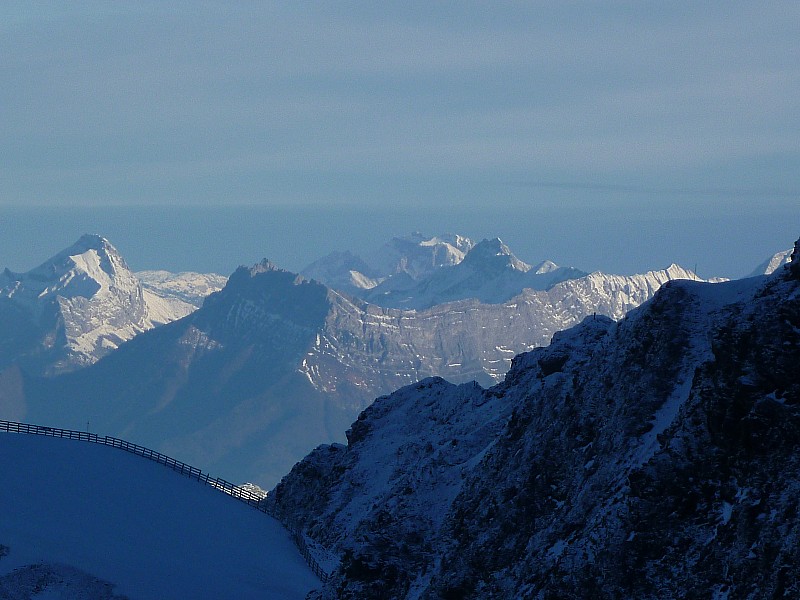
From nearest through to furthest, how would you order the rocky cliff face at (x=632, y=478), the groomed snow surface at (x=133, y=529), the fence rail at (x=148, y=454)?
1. the rocky cliff face at (x=632, y=478)
2. the groomed snow surface at (x=133, y=529)
3. the fence rail at (x=148, y=454)

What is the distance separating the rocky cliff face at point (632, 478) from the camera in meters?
65.1

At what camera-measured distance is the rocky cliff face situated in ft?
214

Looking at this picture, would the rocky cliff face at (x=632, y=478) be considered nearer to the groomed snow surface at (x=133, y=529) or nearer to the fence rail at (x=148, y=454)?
the groomed snow surface at (x=133, y=529)

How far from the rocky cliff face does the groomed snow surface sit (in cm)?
1113

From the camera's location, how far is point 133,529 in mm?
111750

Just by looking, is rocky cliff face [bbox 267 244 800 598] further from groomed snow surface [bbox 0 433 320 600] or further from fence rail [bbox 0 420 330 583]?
fence rail [bbox 0 420 330 583]

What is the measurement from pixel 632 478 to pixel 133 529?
170ft

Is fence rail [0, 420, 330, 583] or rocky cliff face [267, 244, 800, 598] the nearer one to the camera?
rocky cliff face [267, 244, 800, 598]

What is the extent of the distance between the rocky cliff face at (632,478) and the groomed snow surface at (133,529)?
11.1 m

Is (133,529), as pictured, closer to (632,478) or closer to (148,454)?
(148,454)

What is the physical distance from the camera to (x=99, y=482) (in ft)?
392

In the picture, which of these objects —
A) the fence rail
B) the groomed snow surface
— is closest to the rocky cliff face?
the groomed snow surface

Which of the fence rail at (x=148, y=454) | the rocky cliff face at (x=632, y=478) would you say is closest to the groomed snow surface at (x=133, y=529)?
the fence rail at (x=148, y=454)

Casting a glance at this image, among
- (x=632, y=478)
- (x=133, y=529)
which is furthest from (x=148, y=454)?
(x=632, y=478)
